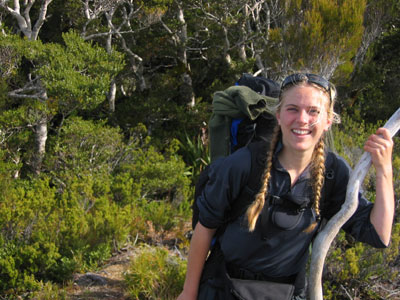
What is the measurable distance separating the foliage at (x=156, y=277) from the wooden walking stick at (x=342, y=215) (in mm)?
2177

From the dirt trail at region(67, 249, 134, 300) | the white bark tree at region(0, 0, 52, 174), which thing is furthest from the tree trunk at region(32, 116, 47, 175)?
the dirt trail at region(67, 249, 134, 300)

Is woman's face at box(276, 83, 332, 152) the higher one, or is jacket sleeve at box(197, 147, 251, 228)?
woman's face at box(276, 83, 332, 152)

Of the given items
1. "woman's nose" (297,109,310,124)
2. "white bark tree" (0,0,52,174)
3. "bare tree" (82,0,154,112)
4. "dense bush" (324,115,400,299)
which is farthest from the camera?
"bare tree" (82,0,154,112)

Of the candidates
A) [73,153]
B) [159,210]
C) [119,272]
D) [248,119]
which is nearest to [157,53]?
[73,153]

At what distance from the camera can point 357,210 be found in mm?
1574

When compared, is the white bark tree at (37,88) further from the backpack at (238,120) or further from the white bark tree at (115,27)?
the backpack at (238,120)

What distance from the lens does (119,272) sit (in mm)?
4316

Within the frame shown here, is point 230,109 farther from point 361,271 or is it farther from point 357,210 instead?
point 361,271

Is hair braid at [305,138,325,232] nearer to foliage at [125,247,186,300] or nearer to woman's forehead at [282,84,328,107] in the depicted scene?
woman's forehead at [282,84,328,107]

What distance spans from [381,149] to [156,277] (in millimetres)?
2600

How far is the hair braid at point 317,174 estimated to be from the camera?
1.51 m

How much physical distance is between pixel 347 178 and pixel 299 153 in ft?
0.66

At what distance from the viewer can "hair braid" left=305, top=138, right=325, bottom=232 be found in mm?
1513

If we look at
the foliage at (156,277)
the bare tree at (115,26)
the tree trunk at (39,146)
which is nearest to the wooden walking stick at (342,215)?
the foliage at (156,277)
